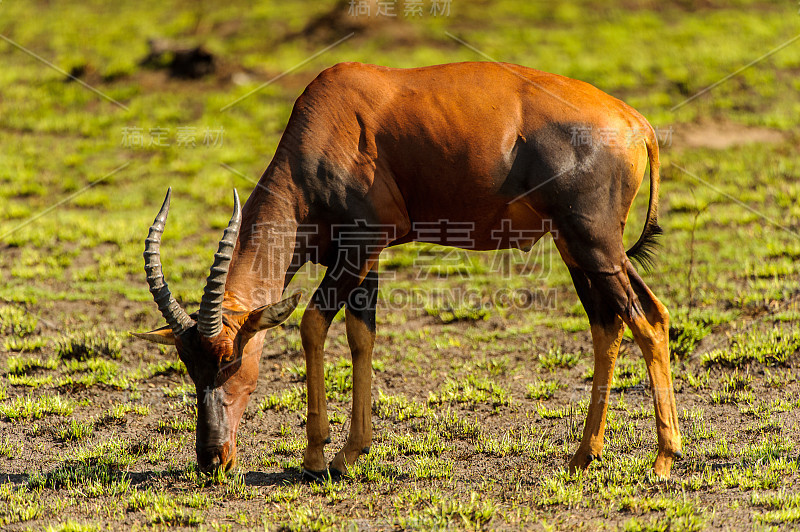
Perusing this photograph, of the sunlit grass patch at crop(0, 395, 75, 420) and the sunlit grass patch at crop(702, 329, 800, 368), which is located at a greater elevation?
the sunlit grass patch at crop(702, 329, 800, 368)

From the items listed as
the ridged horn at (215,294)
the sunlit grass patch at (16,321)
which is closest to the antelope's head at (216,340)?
the ridged horn at (215,294)

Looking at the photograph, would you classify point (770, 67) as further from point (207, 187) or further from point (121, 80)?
point (121, 80)

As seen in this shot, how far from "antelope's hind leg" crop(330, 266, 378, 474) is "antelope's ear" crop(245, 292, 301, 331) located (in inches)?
34.9

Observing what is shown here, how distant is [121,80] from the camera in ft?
61.9

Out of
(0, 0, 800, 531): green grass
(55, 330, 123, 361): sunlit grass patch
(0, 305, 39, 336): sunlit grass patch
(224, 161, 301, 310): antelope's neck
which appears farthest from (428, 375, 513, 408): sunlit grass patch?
(0, 305, 39, 336): sunlit grass patch

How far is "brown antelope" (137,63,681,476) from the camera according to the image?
6.50 meters

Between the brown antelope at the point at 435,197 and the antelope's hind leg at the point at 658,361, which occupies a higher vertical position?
the brown antelope at the point at 435,197

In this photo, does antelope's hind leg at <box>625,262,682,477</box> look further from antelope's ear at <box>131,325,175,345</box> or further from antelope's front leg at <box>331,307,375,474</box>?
antelope's ear at <box>131,325,175,345</box>

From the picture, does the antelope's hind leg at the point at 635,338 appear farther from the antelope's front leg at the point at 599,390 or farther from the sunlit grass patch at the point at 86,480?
the sunlit grass patch at the point at 86,480

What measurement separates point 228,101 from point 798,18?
14.7 meters

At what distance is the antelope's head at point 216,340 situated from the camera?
19.5 ft

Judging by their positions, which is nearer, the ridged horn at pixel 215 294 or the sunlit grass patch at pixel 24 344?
the ridged horn at pixel 215 294

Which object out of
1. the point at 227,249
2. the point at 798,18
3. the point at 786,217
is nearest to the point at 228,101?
the point at 786,217

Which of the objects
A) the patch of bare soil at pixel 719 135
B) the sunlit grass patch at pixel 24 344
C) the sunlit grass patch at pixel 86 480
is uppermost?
the patch of bare soil at pixel 719 135
